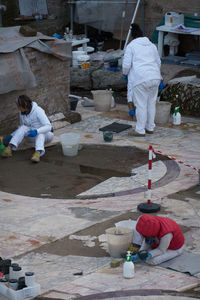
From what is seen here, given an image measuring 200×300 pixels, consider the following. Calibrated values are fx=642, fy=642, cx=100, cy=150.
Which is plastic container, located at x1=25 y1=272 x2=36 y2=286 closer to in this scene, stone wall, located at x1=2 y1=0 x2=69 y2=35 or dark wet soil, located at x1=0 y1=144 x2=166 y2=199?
dark wet soil, located at x1=0 y1=144 x2=166 y2=199

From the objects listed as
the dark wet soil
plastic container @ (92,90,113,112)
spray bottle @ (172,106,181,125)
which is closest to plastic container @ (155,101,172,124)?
spray bottle @ (172,106,181,125)

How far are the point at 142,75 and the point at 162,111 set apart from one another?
135cm

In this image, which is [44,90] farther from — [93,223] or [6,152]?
[93,223]

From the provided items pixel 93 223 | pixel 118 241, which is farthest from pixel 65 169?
pixel 118 241

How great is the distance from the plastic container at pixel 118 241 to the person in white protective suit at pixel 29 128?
3.70 metres

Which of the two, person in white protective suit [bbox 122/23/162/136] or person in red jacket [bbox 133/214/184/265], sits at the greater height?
person in white protective suit [bbox 122/23/162/136]

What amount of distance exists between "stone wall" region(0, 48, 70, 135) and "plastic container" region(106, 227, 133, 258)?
494 cm

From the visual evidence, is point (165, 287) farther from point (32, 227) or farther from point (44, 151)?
point (44, 151)

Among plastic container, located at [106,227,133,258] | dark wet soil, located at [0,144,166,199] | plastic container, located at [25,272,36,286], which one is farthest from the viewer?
dark wet soil, located at [0,144,166,199]

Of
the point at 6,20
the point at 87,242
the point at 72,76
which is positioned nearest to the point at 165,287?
the point at 87,242

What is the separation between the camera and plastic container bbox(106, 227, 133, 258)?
6.51 meters

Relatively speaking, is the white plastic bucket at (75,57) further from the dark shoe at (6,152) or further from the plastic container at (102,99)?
the dark shoe at (6,152)

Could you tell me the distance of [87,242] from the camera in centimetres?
702

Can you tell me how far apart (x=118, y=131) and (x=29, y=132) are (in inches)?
78.6
